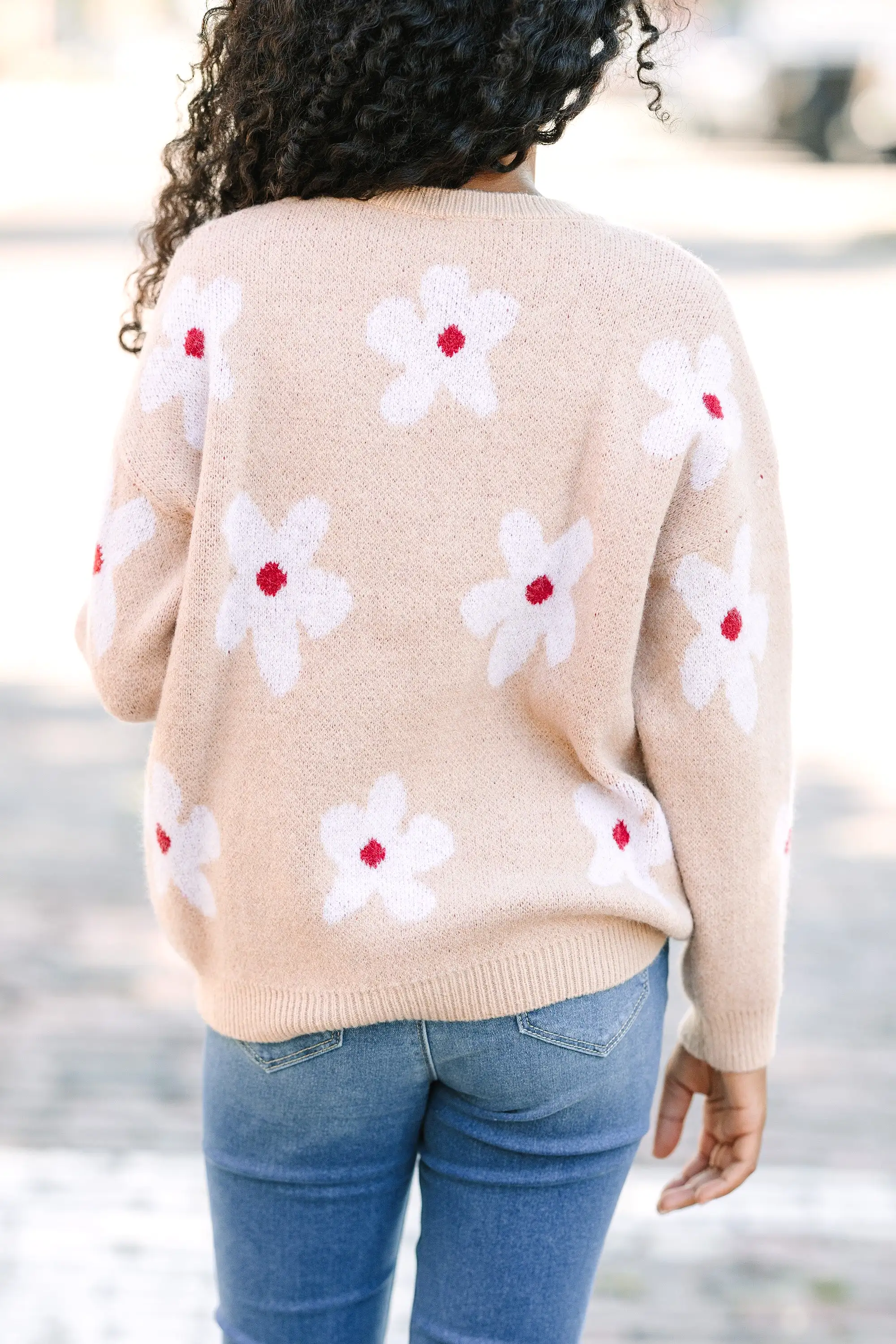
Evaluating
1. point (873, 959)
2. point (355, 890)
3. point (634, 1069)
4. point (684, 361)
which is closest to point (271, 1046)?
point (355, 890)

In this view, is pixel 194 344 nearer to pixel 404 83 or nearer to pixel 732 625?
pixel 404 83

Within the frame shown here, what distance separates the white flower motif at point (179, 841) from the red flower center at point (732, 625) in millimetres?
489

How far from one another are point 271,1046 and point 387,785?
0.28 meters

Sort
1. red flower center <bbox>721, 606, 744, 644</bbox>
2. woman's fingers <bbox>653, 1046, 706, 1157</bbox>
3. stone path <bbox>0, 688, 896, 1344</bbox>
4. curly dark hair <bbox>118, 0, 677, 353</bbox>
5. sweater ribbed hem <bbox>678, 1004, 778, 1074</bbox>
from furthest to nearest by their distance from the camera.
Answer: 1. stone path <bbox>0, 688, 896, 1344</bbox>
2. woman's fingers <bbox>653, 1046, 706, 1157</bbox>
3. sweater ribbed hem <bbox>678, 1004, 778, 1074</bbox>
4. red flower center <bbox>721, 606, 744, 644</bbox>
5. curly dark hair <bbox>118, 0, 677, 353</bbox>

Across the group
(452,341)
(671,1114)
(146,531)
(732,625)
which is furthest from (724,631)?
(671,1114)

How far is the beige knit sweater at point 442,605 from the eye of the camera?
124cm

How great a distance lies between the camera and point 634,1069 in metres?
1.39

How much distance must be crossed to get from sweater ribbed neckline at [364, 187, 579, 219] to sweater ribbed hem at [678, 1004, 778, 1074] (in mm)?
790

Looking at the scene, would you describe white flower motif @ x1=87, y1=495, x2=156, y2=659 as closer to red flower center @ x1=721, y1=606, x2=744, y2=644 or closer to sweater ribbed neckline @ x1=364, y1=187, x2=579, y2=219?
sweater ribbed neckline @ x1=364, y1=187, x2=579, y2=219

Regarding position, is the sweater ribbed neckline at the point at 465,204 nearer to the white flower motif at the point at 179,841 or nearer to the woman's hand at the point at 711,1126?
the white flower motif at the point at 179,841

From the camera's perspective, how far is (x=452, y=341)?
124 cm

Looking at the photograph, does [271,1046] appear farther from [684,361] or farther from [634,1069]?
[684,361]

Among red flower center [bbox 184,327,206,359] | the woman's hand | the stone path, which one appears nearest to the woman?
red flower center [bbox 184,327,206,359]

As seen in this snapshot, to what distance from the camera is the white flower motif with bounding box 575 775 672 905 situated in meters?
1.34
